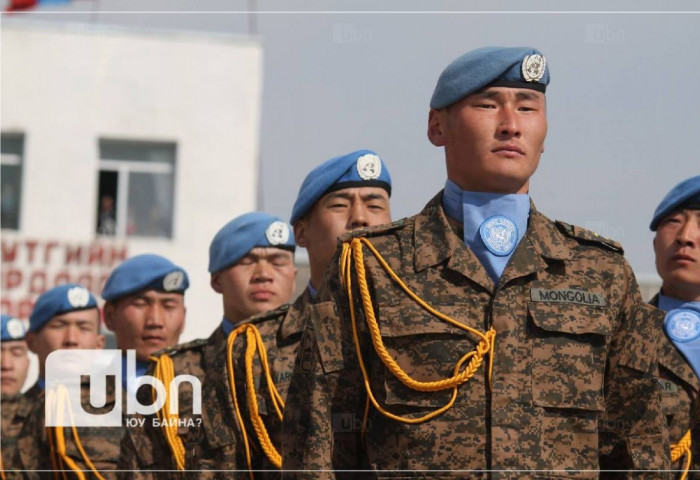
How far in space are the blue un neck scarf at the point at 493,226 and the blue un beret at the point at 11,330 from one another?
7554 mm

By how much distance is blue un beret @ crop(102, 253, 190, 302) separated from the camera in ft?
24.1

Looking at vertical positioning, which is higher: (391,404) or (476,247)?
(476,247)

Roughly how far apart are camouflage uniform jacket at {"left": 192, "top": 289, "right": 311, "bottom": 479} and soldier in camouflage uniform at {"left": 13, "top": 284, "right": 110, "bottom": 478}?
6.25 feet

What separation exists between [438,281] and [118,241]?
16.1m

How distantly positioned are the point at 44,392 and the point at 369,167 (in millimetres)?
2852

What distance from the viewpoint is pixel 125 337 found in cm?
731

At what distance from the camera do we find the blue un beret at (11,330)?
1072cm

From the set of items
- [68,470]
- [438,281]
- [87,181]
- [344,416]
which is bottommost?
[68,470]

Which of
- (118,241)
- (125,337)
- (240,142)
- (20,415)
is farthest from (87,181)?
(125,337)

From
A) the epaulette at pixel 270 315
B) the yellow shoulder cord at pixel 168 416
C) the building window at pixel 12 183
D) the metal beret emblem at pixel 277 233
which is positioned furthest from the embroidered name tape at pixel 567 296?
the building window at pixel 12 183

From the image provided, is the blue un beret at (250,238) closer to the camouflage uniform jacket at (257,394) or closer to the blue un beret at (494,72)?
the camouflage uniform jacket at (257,394)

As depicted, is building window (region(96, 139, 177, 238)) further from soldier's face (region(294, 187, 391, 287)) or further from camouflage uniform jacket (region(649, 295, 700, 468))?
camouflage uniform jacket (region(649, 295, 700, 468))

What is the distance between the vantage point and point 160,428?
244 inches

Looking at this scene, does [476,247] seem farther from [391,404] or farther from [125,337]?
[125,337]
